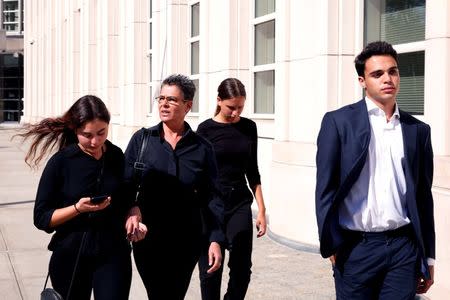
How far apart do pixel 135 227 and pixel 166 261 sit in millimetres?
351

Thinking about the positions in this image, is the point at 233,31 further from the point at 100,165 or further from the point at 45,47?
the point at 45,47

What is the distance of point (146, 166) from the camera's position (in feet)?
14.2

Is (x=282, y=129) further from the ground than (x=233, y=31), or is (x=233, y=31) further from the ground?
(x=233, y=31)

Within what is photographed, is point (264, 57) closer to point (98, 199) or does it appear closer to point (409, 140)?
point (98, 199)

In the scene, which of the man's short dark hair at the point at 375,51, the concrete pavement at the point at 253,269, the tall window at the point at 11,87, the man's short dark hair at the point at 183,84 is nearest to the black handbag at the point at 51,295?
the man's short dark hair at the point at 183,84

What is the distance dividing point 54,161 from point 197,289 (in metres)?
3.43

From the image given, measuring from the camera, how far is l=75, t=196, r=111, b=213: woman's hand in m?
3.93

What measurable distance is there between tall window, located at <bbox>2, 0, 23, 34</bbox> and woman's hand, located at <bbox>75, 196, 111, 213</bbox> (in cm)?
7155

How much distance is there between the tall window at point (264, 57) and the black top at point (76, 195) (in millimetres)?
7876

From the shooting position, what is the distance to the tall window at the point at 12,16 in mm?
71938

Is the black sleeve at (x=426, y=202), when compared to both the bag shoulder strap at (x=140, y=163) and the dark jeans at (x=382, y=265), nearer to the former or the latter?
the dark jeans at (x=382, y=265)

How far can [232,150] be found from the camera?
18.5 ft

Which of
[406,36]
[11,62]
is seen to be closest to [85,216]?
[406,36]

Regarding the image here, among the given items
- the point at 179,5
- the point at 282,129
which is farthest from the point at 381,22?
the point at 179,5
